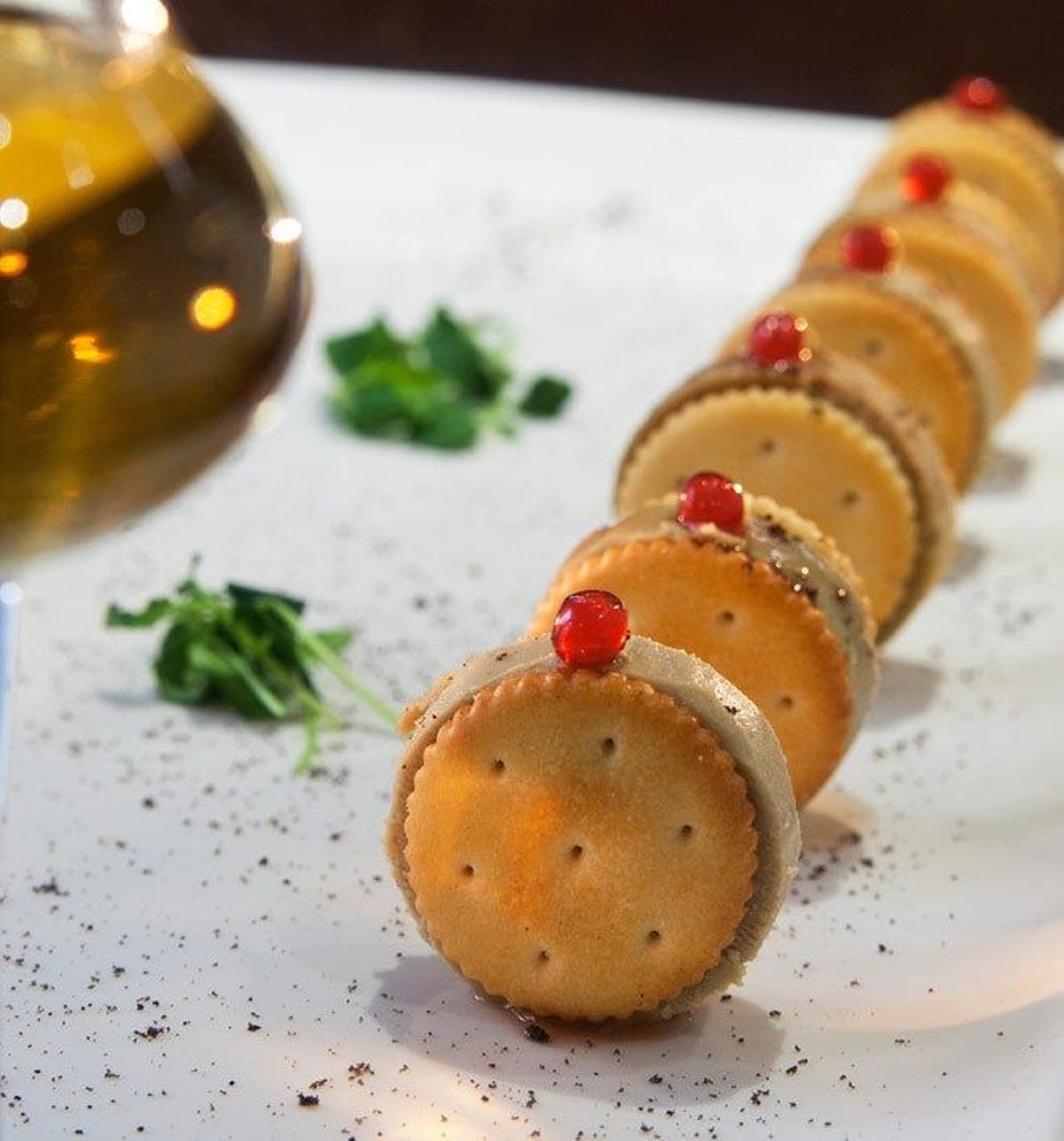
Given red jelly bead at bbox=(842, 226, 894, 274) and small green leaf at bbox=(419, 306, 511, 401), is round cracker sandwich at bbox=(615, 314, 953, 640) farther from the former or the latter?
small green leaf at bbox=(419, 306, 511, 401)

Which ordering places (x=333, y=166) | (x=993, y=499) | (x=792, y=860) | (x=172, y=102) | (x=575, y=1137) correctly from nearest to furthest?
(x=172, y=102) < (x=575, y=1137) < (x=792, y=860) < (x=993, y=499) < (x=333, y=166)

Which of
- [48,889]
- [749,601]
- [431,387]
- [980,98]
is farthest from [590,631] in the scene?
[980,98]

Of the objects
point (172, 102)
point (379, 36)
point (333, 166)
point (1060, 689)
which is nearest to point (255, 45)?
point (379, 36)

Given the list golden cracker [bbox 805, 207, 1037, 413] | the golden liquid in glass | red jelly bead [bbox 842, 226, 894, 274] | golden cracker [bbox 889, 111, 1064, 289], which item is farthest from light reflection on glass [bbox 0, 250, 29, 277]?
golden cracker [bbox 889, 111, 1064, 289]

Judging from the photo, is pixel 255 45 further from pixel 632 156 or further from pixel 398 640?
pixel 398 640

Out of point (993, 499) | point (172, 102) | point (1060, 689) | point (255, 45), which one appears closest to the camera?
point (172, 102)

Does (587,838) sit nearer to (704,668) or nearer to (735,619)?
(704,668)
